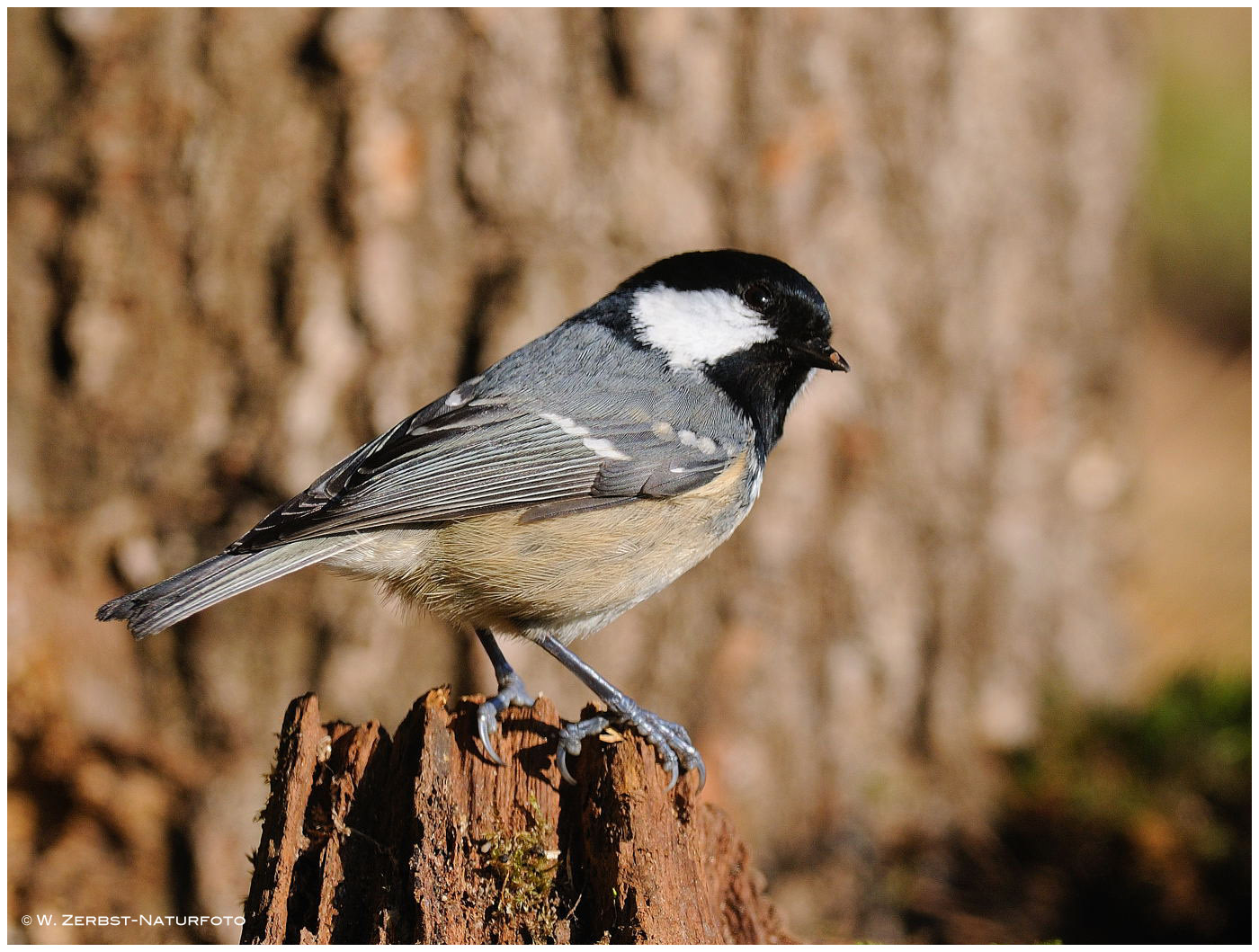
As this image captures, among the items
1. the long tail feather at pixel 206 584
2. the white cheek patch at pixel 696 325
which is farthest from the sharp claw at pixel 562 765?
the white cheek patch at pixel 696 325

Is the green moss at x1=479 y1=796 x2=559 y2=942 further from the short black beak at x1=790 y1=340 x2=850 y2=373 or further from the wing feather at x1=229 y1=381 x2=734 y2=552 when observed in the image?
the short black beak at x1=790 y1=340 x2=850 y2=373

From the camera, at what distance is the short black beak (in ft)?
7.96

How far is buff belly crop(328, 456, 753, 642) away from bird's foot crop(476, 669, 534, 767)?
0.14 metres

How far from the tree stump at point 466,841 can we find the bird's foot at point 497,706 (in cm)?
2

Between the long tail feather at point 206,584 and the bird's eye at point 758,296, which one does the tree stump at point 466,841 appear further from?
the bird's eye at point 758,296

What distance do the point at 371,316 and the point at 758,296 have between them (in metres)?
1.35

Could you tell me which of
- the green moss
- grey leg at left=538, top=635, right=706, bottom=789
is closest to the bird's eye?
grey leg at left=538, top=635, right=706, bottom=789

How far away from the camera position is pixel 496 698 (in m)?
2.18

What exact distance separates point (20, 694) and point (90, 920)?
2.30 ft

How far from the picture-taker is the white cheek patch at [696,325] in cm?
248

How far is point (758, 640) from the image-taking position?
11.9 feet

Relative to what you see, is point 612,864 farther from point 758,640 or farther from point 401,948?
point 758,640

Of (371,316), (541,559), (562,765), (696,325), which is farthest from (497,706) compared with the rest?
(371,316)

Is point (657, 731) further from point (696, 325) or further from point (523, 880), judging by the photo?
point (696, 325)
